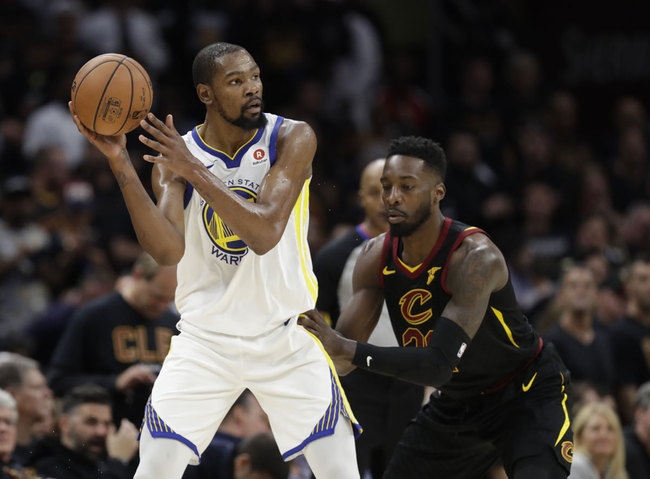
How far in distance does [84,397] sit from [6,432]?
58cm

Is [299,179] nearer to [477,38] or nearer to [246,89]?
[246,89]

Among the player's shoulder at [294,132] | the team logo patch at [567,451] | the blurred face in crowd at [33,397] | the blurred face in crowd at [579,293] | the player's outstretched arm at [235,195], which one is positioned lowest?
the blurred face in crowd at [579,293]

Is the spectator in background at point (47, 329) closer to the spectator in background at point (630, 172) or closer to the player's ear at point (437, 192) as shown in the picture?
the player's ear at point (437, 192)

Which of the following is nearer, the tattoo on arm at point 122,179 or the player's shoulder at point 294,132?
the tattoo on arm at point 122,179

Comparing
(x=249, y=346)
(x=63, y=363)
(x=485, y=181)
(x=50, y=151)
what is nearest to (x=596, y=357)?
(x=485, y=181)

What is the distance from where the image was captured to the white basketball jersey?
15.1 feet

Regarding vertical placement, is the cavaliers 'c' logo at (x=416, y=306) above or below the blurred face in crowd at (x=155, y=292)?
above

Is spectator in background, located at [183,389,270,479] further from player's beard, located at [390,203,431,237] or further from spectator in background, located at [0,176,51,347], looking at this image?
spectator in background, located at [0,176,51,347]

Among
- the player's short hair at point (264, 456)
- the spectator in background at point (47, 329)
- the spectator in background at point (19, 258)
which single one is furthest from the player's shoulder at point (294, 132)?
the spectator in background at point (19, 258)

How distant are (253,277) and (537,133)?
878cm

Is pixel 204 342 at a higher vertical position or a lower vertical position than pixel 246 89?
lower

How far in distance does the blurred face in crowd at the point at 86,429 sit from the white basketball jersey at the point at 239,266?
1.84 meters

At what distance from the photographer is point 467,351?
16.9 feet

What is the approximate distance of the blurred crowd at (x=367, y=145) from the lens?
30.3 feet
